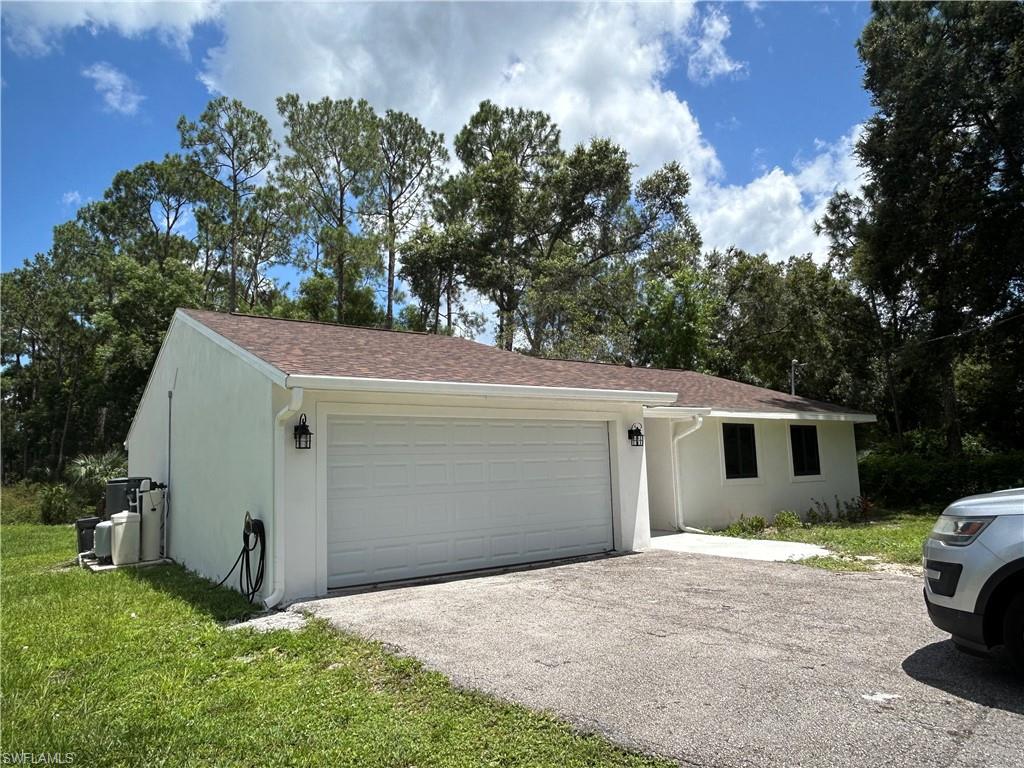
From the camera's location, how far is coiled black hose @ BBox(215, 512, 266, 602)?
693 cm

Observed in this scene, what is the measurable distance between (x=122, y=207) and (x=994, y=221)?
33.6 m

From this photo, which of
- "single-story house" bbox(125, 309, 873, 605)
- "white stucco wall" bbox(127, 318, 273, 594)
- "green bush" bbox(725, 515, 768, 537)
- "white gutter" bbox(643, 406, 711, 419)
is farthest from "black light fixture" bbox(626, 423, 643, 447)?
"white stucco wall" bbox(127, 318, 273, 594)

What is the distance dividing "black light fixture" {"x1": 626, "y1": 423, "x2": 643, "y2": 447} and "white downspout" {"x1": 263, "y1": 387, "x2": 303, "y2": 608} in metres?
5.29

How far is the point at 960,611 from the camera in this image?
381cm

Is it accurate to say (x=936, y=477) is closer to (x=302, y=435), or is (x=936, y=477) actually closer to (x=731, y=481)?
(x=731, y=481)

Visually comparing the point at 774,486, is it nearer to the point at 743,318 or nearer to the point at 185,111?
the point at 743,318

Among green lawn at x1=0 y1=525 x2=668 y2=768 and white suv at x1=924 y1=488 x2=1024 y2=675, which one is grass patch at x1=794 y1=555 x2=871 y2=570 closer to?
white suv at x1=924 y1=488 x2=1024 y2=675

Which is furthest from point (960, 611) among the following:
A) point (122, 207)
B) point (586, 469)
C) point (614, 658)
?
point (122, 207)

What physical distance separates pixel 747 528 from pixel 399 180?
23092mm

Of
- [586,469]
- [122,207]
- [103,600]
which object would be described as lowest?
[103,600]

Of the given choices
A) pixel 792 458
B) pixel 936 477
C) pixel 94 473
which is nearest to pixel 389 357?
pixel 792 458

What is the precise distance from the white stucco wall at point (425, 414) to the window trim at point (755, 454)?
3.81 meters

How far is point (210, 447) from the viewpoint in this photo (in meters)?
8.88

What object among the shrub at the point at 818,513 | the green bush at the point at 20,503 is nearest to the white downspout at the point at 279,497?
the shrub at the point at 818,513
